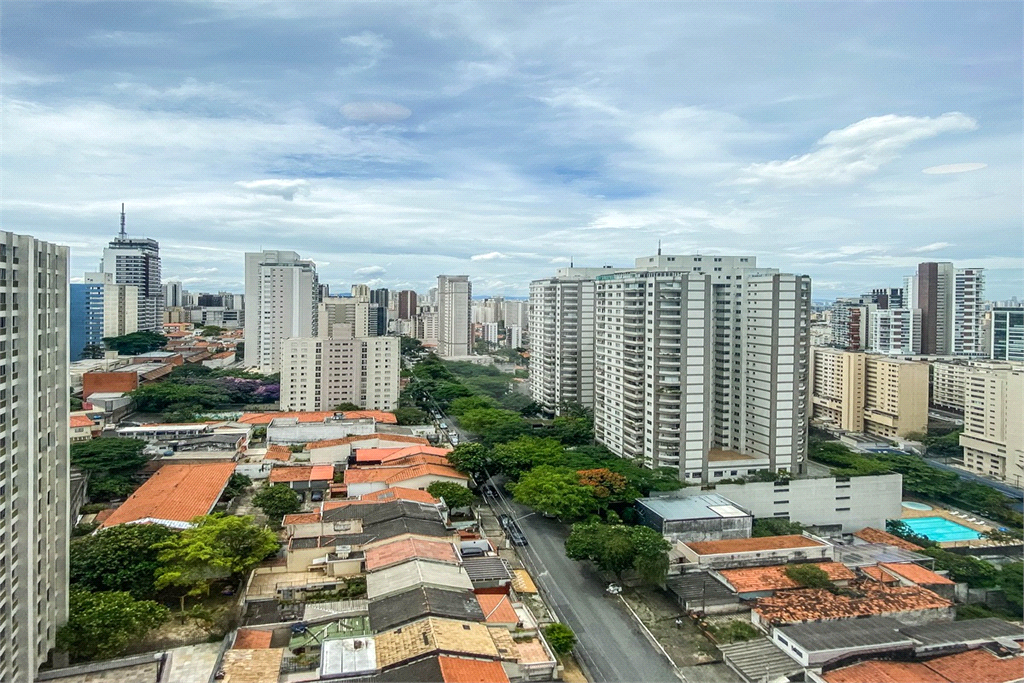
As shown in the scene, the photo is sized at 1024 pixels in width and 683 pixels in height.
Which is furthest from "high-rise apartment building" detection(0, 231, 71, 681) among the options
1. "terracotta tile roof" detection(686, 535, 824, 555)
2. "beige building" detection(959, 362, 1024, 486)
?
"beige building" detection(959, 362, 1024, 486)

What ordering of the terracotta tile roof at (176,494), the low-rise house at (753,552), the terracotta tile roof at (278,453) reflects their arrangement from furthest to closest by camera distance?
1. the terracotta tile roof at (278,453)
2. the terracotta tile roof at (176,494)
3. the low-rise house at (753,552)

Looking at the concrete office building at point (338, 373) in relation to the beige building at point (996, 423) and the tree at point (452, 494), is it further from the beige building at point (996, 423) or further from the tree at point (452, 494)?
the beige building at point (996, 423)

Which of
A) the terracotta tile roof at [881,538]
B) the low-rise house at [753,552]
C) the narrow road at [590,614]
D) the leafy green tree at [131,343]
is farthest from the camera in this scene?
the leafy green tree at [131,343]

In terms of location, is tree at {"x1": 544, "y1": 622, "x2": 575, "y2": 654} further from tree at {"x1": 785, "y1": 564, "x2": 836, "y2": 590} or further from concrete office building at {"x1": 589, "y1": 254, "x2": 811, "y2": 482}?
concrete office building at {"x1": 589, "y1": 254, "x2": 811, "y2": 482}

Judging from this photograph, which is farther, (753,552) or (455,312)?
(455,312)

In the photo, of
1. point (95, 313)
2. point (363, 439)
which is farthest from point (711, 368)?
point (95, 313)

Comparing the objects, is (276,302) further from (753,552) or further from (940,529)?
(940,529)

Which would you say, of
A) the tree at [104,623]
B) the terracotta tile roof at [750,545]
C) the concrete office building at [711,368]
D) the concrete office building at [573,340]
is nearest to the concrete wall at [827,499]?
the concrete office building at [711,368]
